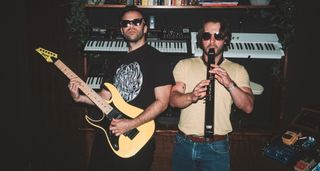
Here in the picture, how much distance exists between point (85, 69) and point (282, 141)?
7.17 ft

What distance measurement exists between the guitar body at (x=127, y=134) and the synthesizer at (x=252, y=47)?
1.28 meters

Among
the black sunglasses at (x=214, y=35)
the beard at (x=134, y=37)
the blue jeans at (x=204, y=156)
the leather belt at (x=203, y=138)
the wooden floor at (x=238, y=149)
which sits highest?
the black sunglasses at (x=214, y=35)

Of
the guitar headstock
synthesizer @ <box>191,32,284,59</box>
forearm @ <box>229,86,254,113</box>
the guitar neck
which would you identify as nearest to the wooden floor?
synthesizer @ <box>191,32,284,59</box>

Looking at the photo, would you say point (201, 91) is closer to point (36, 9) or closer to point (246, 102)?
point (246, 102)

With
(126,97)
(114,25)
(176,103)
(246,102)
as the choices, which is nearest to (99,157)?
(126,97)

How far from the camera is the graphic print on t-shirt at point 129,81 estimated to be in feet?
8.91

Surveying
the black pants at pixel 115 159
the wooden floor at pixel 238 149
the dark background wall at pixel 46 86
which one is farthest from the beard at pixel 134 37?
the wooden floor at pixel 238 149

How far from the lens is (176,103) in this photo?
256cm

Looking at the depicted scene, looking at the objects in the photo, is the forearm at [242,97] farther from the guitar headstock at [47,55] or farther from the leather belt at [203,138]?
the guitar headstock at [47,55]

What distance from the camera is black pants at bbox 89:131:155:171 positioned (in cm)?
268

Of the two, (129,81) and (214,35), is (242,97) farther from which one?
(129,81)

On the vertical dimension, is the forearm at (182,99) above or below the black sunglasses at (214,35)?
below

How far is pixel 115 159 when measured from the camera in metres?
2.71

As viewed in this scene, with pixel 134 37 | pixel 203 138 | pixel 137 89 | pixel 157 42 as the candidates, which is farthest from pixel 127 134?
pixel 157 42
